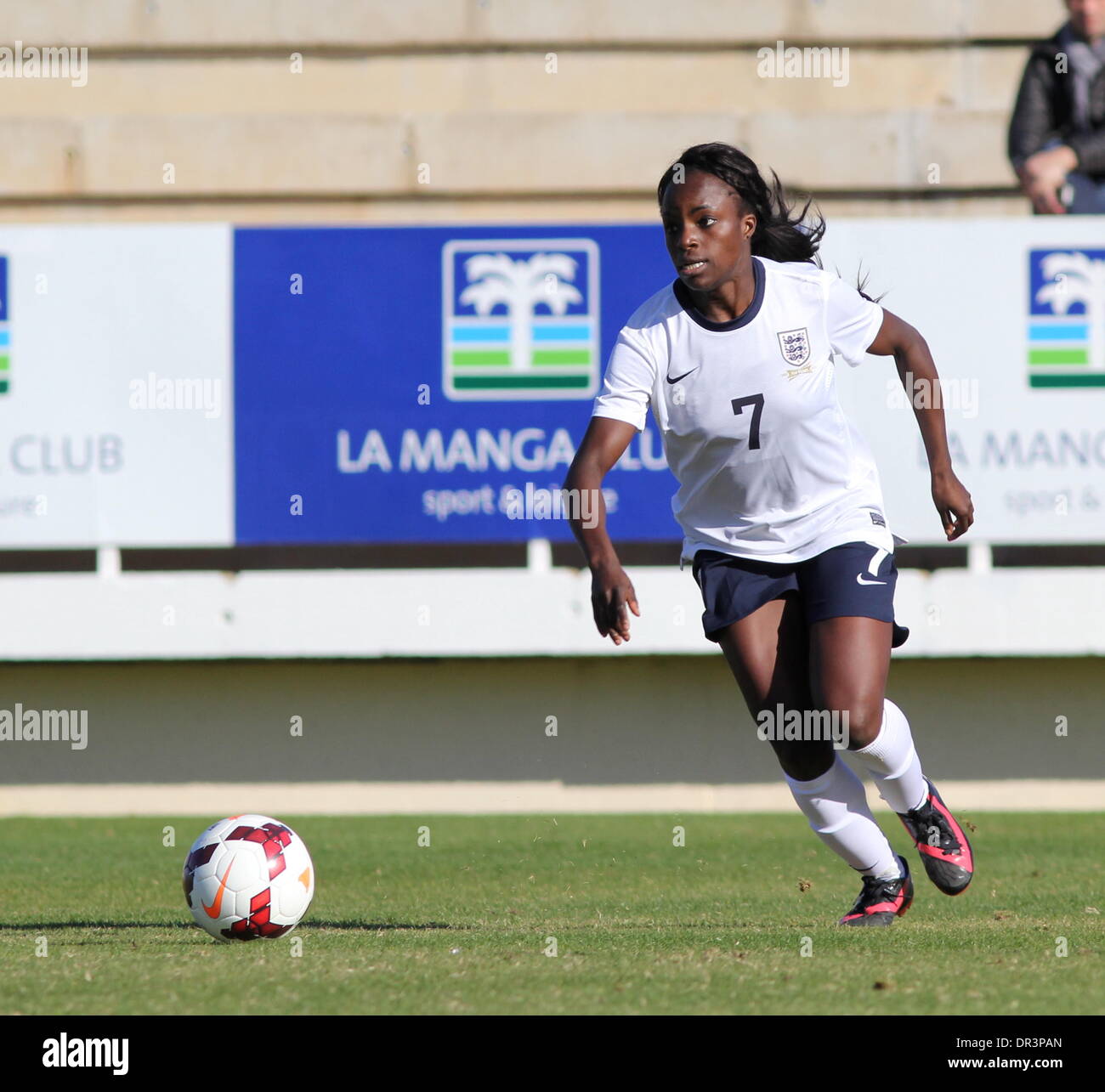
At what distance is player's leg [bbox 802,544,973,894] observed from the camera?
5.68 metres

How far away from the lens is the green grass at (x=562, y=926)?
15.0 feet

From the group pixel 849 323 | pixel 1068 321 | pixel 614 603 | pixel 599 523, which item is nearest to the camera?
pixel 614 603

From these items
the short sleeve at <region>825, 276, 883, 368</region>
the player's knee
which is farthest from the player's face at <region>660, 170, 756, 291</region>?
the player's knee

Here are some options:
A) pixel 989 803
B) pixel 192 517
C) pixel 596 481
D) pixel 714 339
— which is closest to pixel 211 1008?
pixel 596 481

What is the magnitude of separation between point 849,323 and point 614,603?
4.56 ft

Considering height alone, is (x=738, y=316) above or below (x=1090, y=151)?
below

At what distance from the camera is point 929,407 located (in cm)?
599

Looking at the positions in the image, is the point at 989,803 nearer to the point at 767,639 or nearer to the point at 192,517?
the point at 192,517

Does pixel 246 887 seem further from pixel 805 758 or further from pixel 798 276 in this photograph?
pixel 798 276

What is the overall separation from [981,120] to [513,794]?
646 centimetres

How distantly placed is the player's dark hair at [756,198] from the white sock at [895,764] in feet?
4.53

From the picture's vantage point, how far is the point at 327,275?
39.3ft

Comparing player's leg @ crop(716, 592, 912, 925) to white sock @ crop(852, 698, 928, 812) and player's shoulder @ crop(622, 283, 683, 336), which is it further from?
player's shoulder @ crop(622, 283, 683, 336)

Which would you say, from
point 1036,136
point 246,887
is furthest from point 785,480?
point 1036,136
